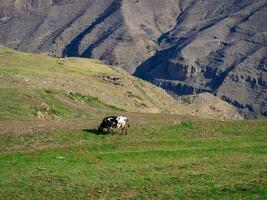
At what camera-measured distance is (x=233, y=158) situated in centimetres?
3700

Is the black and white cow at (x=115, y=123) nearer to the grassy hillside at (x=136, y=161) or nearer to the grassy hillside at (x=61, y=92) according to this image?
the grassy hillside at (x=136, y=161)

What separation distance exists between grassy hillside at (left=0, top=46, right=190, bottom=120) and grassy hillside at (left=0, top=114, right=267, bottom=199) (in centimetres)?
1378

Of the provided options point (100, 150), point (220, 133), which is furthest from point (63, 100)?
point (100, 150)

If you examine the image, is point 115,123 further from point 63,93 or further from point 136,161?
point 63,93

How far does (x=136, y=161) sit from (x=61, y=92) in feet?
173

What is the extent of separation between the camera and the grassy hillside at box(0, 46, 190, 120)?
66.3 meters

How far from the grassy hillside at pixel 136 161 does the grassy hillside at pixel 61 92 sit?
45.2 ft

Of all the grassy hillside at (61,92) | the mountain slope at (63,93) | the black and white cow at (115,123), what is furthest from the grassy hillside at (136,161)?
the mountain slope at (63,93)

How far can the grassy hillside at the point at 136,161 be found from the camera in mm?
27891

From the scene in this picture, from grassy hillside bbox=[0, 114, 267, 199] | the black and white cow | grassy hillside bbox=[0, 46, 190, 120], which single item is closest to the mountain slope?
grassy hillside bbox=[0, 46, 190, 120]

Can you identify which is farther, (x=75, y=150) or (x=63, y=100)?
(x=63, y=100)

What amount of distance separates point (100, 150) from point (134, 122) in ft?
42.3

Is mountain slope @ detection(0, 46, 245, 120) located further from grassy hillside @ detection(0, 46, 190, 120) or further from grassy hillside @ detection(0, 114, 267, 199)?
grassy hillside @ detection(0, 114, 267, 199)

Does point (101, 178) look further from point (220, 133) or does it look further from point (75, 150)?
point (220, 133)
